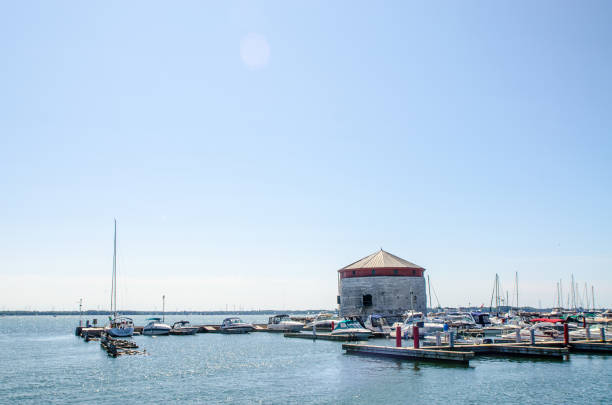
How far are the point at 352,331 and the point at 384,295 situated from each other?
1694 cm

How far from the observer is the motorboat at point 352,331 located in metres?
46.1

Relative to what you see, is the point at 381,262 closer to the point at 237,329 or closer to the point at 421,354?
the point at 237,329

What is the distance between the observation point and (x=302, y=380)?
84.7 ft

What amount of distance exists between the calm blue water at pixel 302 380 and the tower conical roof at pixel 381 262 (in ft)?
94.0

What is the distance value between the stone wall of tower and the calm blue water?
87.0ft

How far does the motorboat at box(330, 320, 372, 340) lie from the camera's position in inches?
1815

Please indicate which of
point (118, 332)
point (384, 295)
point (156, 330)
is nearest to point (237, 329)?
point (156, 330)

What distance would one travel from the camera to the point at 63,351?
44.6m

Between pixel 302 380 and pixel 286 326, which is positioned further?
pixel 286 326

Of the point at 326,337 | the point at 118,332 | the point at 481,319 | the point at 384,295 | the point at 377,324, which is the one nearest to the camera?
the point at 326,337

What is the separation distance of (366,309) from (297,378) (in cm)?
3825

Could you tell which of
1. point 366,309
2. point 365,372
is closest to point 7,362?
point 365,372

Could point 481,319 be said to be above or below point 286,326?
above

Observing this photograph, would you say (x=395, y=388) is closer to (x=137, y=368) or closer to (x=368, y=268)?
(x=137, y=368)
